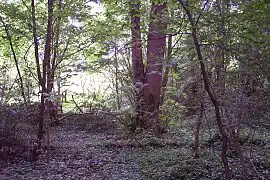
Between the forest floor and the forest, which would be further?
the forest floor

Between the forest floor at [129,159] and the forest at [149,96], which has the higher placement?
the forest at [149,96]

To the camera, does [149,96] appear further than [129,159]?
Yes

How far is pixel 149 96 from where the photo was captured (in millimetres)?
8914

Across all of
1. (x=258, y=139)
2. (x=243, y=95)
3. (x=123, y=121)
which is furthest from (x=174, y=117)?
(x=243, y=95)

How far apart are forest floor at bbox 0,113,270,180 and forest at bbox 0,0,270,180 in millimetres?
21

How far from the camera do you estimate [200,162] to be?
213 inches

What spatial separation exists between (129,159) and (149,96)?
271 centimetres

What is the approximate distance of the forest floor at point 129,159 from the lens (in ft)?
17.0

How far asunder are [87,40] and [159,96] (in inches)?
97.0

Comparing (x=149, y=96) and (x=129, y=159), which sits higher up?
(x=149, y=96)

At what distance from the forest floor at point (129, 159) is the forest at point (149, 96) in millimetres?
21

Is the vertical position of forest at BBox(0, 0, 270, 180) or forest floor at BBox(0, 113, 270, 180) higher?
forest at BBox(0, 0, 270, 180)

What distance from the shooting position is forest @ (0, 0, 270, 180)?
390 centimetres

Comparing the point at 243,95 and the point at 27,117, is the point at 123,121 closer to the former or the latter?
the point at 27,117
